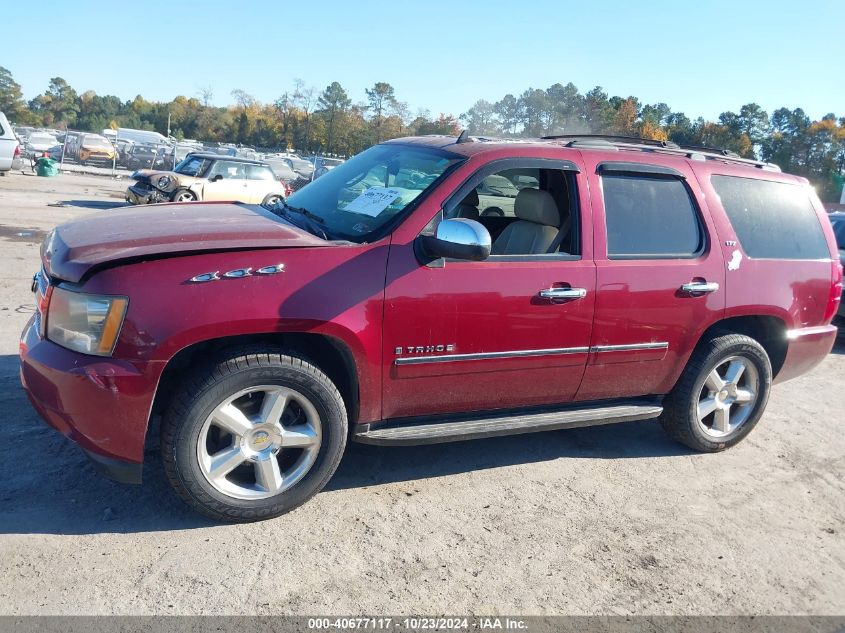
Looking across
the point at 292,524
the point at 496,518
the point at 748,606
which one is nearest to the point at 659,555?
the point at 748,606

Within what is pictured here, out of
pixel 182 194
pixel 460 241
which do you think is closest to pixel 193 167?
pixel 182 194

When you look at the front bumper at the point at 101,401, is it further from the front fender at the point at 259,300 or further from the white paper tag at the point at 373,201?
the white paper tag at the point at 373,201

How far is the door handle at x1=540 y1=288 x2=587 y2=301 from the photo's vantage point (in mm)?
3838

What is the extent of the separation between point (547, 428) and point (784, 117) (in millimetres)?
63073

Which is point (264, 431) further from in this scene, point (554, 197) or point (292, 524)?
point (554, 197)

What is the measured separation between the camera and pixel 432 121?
3391 cm

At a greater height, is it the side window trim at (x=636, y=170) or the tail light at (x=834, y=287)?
the side window trim at (x=636, y=170)

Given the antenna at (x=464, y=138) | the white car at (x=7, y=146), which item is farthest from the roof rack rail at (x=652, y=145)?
the white car at (x=7, y=146)

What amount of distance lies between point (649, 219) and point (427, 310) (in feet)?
5.48

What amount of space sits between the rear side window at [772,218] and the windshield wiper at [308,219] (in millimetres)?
2635

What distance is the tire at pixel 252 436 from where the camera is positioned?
10.3 feet

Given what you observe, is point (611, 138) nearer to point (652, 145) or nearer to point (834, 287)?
point (652, 145)

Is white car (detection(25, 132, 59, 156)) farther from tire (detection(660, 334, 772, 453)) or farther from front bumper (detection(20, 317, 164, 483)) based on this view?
tire (detection(660, 334, 772, 453))

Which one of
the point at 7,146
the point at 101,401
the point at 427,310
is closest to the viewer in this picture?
the point at 101,401
